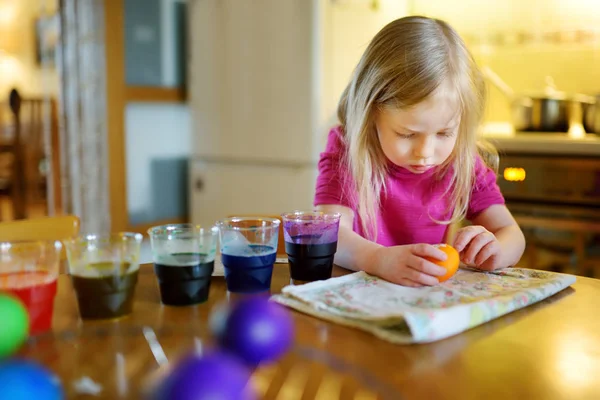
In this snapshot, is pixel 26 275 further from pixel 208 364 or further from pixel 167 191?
pixel 167 191

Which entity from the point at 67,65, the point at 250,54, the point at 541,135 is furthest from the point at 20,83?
the point at 541,135

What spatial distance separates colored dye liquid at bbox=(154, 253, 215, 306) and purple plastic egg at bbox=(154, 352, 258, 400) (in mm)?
396

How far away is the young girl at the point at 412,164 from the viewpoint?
1.06 m

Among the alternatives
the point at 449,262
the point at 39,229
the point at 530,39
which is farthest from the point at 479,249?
the point at 530,39

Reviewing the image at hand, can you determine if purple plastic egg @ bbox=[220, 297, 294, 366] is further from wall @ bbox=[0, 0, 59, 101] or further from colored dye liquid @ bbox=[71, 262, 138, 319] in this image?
wall @ bbox=[0, 0, 59, 101]

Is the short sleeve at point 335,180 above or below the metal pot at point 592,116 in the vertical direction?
below

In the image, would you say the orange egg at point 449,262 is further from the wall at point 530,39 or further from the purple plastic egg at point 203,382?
the wall at point 530,39

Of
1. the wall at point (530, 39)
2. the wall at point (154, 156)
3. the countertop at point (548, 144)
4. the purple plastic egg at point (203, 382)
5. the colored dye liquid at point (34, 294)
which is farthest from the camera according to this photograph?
the wall at point (154, 156)

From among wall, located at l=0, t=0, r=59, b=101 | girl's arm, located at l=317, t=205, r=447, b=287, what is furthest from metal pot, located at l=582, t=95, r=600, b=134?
wall, located at l=0, t=0, r=59, b=101

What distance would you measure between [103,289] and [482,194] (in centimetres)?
82

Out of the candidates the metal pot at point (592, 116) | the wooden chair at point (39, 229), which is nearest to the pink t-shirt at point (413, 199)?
the wooden chair at point (39, 229)

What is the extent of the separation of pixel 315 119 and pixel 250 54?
446 millimetres

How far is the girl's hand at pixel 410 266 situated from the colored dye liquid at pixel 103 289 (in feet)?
1.25

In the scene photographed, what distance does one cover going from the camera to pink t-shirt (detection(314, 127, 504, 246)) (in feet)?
4.39
